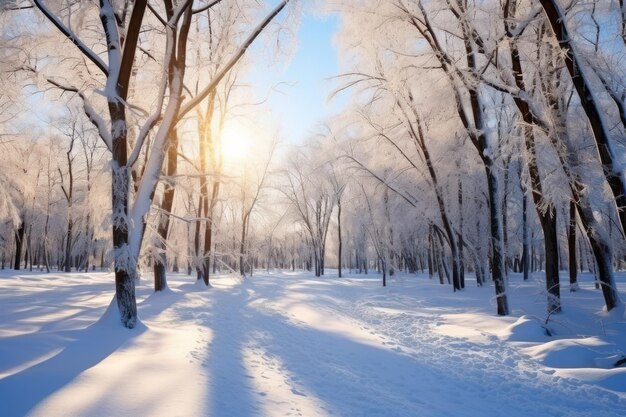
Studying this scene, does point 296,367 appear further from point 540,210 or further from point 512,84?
point 512,84

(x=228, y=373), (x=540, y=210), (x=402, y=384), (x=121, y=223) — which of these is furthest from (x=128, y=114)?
(x=540, y=210)

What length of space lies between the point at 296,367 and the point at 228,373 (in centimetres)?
118

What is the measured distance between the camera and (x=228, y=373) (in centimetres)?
434

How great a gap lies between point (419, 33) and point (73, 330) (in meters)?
11.7

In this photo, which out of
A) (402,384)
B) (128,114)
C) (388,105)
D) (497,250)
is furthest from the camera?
(388,105)

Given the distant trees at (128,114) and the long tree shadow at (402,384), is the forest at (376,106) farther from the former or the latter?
the long tree shadow at (402,384)

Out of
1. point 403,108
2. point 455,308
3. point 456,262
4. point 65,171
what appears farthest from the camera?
point 65,171

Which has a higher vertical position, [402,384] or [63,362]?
[63,362]

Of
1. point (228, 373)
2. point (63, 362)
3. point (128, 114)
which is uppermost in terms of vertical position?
point (128, 114)

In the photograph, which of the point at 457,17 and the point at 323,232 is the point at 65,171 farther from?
the point at 457,17

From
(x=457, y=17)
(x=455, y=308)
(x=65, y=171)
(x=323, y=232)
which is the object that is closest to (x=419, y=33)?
(x=457, y=17)

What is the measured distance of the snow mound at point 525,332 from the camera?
24.7 ft

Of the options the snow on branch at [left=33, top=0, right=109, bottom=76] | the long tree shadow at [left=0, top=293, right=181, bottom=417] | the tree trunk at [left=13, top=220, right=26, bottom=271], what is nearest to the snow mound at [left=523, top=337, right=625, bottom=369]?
the long tree shadow at [left=0, top=293, right=181, bottom=417]

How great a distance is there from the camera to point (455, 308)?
1242cm
